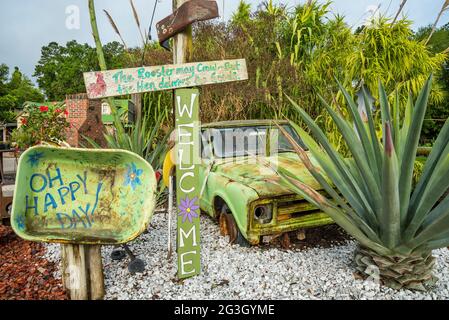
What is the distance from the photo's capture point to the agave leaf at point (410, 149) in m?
2.16

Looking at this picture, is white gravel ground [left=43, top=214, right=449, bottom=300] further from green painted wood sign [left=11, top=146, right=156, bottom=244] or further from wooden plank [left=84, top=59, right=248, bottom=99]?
wooden plank [left=84, top=59, right=248, bottom=99]

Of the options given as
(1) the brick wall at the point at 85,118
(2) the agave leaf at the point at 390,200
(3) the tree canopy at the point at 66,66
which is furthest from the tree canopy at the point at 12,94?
(2) the agave leaf at the point at 390,200

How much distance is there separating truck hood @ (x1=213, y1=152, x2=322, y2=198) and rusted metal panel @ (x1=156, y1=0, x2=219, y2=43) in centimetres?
138

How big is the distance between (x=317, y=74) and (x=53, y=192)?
4992mm

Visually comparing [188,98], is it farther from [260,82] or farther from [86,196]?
[260,82]

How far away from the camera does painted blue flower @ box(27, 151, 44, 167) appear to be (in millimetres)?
2099

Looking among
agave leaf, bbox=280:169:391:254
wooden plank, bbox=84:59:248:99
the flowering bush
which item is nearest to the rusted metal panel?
wooden plank, bbox=84:59:248:99

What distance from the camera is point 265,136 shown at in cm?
381

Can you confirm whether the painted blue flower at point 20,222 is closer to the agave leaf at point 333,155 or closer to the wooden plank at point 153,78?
the wooden plank at point 153,78

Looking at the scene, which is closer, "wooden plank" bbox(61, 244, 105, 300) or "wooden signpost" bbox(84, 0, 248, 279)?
"wooden plank" bbox(61, 244, 105, 300)

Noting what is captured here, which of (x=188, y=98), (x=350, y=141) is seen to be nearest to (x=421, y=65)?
(x=350, y=141)

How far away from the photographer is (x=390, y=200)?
6.91 feet

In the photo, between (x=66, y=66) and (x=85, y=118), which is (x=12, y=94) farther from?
(x=85, y=118)

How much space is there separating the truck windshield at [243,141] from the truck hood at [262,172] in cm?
14
